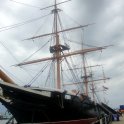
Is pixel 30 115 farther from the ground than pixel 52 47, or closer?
closer

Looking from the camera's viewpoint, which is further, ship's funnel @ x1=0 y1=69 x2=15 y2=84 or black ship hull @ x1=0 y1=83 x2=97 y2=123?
black ship hull @ x1=0 y1=83 x2=97 y2=123

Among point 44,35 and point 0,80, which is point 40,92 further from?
point 44,35

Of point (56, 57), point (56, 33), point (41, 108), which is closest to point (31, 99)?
point (41, 108)

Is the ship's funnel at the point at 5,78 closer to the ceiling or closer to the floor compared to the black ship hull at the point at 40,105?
closer to the ceiling

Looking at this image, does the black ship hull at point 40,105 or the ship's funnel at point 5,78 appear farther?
the black ship hull at point 40,105

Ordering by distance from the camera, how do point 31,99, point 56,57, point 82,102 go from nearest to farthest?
point 31,99 < point 82,102 < point 56,57

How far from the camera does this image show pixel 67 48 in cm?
3256

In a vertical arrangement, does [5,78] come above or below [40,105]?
above

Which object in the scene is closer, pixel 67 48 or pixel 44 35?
pixel 67 48

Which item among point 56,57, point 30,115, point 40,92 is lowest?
point 30,115

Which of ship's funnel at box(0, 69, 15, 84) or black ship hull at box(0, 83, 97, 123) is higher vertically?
ship's funnel at box(0, 69, 15, 84)

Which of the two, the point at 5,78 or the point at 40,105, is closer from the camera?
the point at 5,78

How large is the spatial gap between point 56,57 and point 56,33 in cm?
319

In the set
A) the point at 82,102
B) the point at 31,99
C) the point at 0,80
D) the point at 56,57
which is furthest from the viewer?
the point at 56,57
